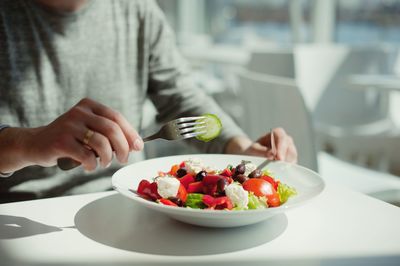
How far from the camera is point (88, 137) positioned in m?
0.75

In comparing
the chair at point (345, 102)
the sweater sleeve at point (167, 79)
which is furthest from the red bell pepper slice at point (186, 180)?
the chair at point (345, 102)

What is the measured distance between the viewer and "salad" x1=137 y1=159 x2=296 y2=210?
2.43 feet

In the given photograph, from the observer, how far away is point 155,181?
0.81 meters

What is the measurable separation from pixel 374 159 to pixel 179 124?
5.89ft

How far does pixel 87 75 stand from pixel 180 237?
2.32 ft

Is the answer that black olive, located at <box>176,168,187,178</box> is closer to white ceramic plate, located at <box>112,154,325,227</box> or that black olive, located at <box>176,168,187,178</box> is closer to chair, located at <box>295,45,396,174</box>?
white ceramic plate, located at <box>112,154,325,227</box>

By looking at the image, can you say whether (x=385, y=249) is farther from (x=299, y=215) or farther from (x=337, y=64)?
(x=337, y=64)

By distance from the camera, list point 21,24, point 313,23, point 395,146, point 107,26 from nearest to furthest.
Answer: point 21,24 → point 107,26 → point 395,146 → point 313,23

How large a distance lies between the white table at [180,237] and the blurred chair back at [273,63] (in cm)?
179

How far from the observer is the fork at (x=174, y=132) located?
815 millimetres

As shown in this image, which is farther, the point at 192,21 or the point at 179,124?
the point at 192,21

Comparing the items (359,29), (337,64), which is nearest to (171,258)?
(337,64)

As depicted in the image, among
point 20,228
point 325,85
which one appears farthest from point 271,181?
point 325,85

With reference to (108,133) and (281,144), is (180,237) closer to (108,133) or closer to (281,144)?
(108,133)
